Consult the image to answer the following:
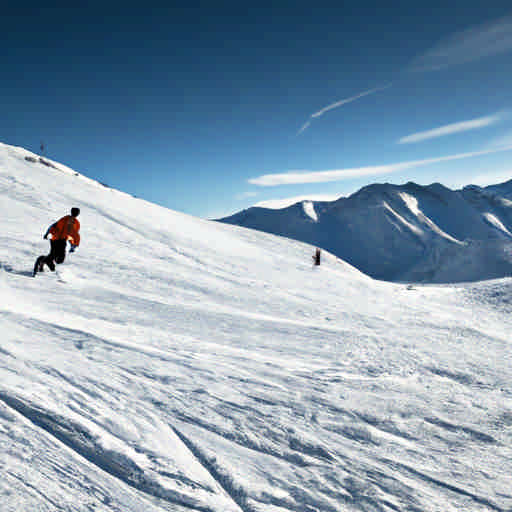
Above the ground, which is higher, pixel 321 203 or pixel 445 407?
pixel 321 203

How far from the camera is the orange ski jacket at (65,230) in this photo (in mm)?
6699

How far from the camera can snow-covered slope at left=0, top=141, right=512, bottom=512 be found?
83.2 inches

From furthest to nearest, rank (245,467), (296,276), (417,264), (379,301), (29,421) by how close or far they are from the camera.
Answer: (417,264), (296,276), (379,301), (29,421), (245,467)

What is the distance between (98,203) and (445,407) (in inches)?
570

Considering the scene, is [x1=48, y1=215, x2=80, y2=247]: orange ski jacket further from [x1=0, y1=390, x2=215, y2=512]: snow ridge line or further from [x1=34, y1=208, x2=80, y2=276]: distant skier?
[x1=0, y1=390, x2=215, y2=512]: snow ridge line

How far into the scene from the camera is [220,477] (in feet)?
7.18

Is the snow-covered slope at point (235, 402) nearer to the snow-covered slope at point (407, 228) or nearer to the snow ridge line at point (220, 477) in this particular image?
the snow ridge line at point (220, 477)

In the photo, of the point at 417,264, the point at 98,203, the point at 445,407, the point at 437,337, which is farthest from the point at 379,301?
the point at 417,264

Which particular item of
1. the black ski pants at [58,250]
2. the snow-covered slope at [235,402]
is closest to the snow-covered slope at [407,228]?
the snow-covered slope at [235,402]

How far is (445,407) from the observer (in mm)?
3092

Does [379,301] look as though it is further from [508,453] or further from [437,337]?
[508,453]

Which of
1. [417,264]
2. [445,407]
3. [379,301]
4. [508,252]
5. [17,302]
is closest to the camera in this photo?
[445,407]

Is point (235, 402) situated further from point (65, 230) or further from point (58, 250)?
point (65, 230)

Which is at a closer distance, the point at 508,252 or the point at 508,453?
the point at 508,453
